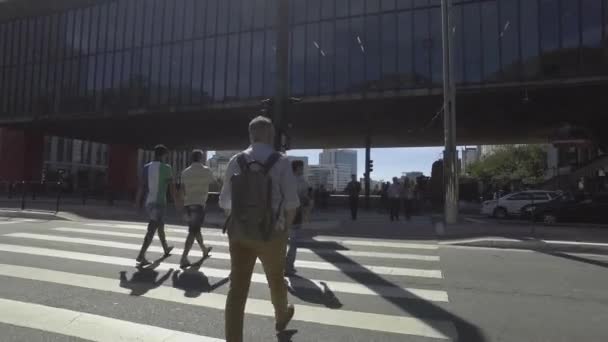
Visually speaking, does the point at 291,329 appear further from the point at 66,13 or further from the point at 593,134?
the point at 593,134

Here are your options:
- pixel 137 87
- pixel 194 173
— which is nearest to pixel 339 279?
pixel 194 173

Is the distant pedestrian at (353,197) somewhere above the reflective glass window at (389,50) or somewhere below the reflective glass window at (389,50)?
below

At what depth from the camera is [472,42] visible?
76.1 ft

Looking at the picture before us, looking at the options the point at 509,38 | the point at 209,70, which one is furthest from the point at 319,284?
the point at 209,70

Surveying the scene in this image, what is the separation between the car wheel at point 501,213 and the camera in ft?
72.4

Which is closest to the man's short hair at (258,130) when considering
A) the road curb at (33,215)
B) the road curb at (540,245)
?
the road curb at (540,245)

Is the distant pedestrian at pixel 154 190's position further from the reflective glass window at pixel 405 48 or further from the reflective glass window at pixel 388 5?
the reflective glass window at pixel 388 5

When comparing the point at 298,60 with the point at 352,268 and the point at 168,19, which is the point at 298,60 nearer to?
the point at 168,19

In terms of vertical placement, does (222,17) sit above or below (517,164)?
above

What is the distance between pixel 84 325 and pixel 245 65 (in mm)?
24755

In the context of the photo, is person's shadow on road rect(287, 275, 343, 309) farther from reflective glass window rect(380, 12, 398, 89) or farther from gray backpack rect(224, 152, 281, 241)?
reflective glass window rect(380, 12, 398, 89)

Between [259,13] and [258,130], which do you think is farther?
[259,13]

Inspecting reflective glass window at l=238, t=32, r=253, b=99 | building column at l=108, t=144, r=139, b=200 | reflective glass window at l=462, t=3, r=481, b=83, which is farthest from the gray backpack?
building column at l=108, t=144, r=139, b=200

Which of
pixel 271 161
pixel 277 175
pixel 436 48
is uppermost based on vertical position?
pixel 436 48
